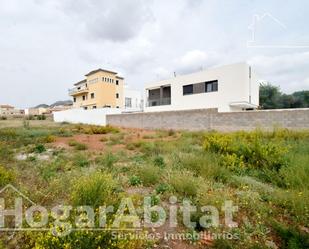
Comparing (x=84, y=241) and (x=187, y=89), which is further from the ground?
(x=187, y=89)

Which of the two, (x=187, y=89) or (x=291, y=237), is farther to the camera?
(x=187, y=89)

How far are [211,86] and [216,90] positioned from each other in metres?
0.79

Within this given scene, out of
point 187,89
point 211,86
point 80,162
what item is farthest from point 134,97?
point 80,162

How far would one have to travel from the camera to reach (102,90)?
31375 mm

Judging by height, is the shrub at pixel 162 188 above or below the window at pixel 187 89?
below

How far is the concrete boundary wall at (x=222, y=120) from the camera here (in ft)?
35.9

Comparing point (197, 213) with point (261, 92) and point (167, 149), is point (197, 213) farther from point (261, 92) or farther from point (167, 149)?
point (261, 92)

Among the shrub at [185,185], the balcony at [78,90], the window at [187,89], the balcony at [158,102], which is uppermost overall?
the balcony at [78,90]

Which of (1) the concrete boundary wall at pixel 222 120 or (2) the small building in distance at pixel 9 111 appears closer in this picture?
(1) the concrete boundary wall at pixel 222 120

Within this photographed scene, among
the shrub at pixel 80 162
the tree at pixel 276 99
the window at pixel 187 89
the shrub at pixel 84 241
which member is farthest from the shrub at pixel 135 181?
the tree at pixel 276 99

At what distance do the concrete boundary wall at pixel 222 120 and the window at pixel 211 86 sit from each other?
18.0ft

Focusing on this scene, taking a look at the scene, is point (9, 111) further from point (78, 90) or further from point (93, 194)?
point (93, 194)

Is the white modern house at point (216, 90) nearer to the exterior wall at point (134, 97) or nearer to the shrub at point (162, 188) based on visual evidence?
the exterior wall at point (134, 97)

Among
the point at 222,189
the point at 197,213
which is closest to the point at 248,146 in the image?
the point at 222,189
